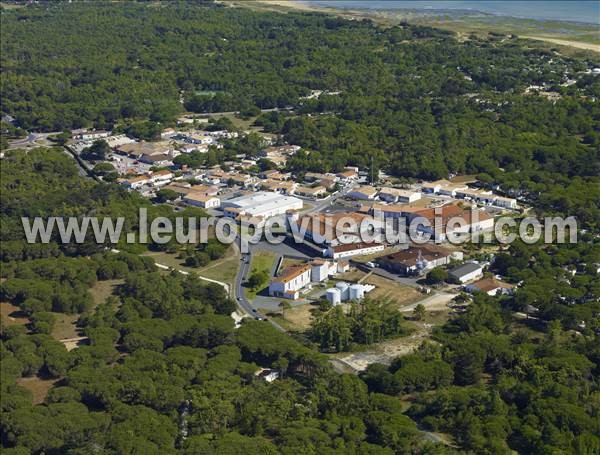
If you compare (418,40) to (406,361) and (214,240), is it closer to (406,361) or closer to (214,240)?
(214,240)

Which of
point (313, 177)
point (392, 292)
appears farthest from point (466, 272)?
point (313, 177)

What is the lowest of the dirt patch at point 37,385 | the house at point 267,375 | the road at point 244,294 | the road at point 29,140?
the dirt patch at point 37,385

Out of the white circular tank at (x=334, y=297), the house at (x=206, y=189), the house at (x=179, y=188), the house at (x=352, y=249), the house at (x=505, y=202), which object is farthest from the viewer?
the house at (x=179, y=188)

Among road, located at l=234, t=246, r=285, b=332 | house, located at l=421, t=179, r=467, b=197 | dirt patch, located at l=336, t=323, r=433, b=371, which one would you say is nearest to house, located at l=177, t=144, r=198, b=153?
house, located at l=421, t=179, r=467, b=197

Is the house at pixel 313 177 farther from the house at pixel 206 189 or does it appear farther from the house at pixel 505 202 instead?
the house at pixel 505 202

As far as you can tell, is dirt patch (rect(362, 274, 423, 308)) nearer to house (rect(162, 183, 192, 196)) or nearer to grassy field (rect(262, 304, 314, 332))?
grassy field (rect(262, 304, 314, 332))

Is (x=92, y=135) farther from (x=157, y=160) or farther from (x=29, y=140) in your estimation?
(x=157, y=160)

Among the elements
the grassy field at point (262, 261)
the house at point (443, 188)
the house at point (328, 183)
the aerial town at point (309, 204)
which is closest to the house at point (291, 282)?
the aerial town at point (309, 204)
